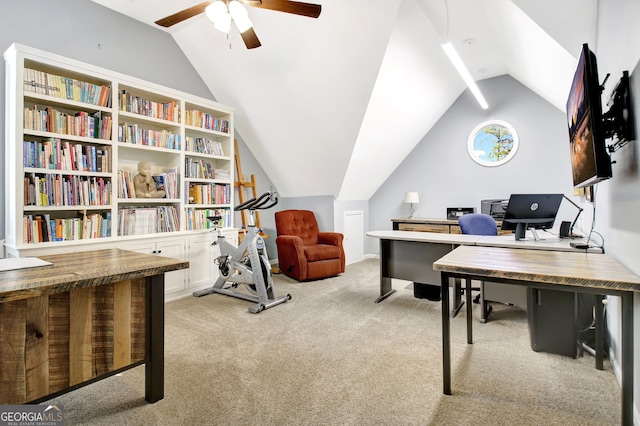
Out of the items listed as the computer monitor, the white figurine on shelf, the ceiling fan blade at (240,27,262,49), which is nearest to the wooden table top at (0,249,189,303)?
the white figurine on shelf

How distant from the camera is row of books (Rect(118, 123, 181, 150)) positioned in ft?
10.6

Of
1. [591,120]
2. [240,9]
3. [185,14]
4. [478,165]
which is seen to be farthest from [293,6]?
[478,165]

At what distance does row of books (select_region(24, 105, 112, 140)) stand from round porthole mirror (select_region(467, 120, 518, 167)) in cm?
525

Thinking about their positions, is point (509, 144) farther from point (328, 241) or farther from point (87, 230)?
point (87, 230)

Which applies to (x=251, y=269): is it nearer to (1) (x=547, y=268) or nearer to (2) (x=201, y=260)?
(2) (x=201, y=260)

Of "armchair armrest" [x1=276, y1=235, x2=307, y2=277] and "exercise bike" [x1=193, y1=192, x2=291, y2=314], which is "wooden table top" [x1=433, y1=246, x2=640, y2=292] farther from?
"armchair armrest" [x1=276, y1=235, x2=307, y2=277]

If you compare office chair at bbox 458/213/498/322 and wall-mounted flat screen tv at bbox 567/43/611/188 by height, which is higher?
wall-mounted flat screen tv at bbox 567/43/611/188

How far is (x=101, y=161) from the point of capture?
302cm

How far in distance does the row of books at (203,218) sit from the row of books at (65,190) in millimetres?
883

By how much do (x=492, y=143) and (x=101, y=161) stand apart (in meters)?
5.52

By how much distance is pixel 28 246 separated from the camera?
2.53 meters

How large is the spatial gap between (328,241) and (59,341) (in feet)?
11.3

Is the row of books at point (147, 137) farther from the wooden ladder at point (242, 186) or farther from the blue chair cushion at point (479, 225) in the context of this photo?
the blue chair cushion at point (479, 225)

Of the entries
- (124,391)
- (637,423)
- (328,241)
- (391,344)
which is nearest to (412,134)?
(328,241)
